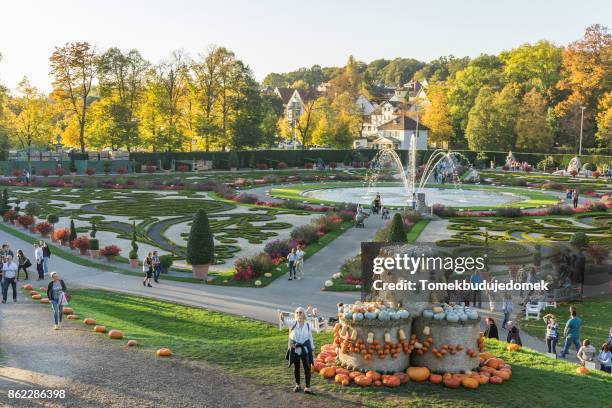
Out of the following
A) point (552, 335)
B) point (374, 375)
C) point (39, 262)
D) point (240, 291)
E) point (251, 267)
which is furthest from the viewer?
point (251, 267)

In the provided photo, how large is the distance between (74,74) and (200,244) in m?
64.1

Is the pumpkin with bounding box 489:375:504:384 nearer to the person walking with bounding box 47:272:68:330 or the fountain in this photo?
the person walking with bounding box 47:272:68:330

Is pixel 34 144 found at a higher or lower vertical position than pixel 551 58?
lower

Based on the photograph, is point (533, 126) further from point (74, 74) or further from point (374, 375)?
point (374, 375)

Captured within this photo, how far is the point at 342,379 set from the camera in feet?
40.3

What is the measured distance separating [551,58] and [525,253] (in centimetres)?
8557

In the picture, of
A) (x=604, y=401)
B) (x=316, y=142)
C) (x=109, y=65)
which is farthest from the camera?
(x=316, y=142)

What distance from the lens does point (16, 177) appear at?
6694cm

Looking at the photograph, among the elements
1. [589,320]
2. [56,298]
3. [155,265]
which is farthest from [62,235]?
[589,320]

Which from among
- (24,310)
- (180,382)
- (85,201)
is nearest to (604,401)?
(180,382)

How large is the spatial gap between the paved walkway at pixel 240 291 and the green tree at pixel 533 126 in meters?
70.1

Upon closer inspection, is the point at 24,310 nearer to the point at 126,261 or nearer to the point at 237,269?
the point at 237,269

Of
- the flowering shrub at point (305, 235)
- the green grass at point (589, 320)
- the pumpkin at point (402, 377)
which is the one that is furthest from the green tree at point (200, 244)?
the pumpkin at point (402, 377)

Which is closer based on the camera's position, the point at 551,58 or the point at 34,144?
the point at 34,144
